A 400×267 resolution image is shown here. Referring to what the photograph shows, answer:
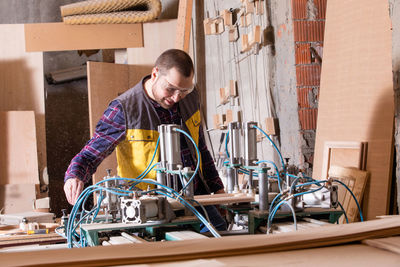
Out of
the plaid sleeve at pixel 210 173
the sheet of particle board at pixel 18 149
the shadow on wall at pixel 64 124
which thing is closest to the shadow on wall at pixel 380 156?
the plaid sleeve at pixel 210 173

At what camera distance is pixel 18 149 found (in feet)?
16.8

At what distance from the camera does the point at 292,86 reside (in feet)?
10.2

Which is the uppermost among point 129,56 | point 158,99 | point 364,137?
point 129,56

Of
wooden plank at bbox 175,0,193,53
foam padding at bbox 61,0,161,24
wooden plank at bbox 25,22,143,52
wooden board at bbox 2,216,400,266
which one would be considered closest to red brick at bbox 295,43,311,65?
wooden board at bbox 2,216,400,266

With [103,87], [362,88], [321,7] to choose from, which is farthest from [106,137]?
[103,87]

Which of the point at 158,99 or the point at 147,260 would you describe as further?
the point at 158,99

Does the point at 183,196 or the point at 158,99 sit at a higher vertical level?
the point at 158,99

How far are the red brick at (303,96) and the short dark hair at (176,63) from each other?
0.81 meters

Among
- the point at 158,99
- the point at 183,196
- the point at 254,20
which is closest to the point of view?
the point at 183,196

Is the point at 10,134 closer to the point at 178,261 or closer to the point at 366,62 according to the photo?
the point at 366,62

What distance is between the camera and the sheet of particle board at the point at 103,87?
5125 millimetres

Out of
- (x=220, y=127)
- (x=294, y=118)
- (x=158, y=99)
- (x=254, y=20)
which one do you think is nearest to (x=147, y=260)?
(x=158, y=99)

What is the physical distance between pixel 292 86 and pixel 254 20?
0.70m

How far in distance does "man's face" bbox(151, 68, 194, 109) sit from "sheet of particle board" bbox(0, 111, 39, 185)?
114 inches
